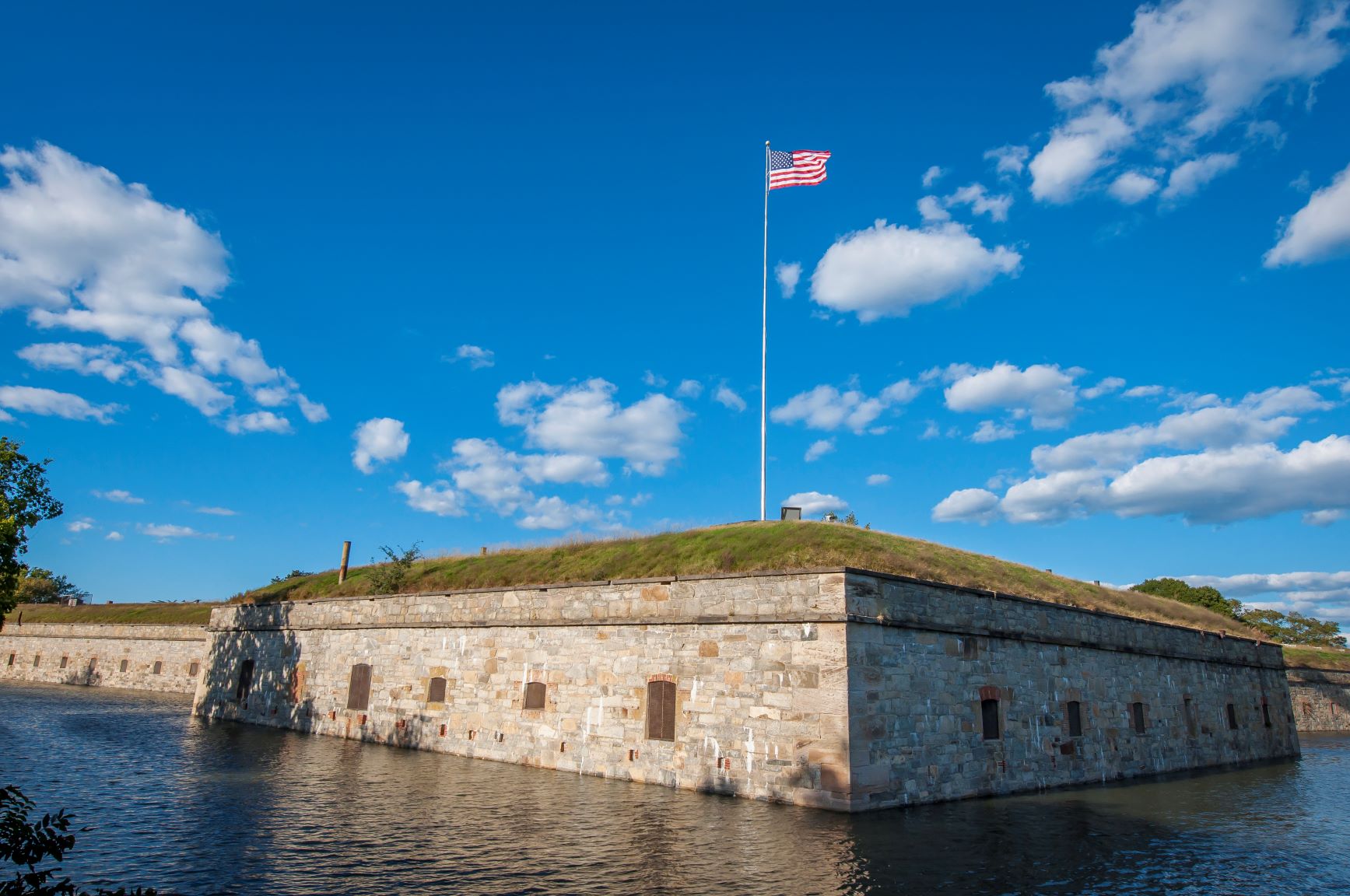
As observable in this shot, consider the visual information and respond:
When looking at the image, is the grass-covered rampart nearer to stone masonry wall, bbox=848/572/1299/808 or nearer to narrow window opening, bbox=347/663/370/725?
narrow window opening, bbox=347/663/370/725

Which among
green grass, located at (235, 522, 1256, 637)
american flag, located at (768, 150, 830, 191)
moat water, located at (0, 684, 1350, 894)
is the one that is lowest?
moat water, located at (0, 684, 1350, 894)

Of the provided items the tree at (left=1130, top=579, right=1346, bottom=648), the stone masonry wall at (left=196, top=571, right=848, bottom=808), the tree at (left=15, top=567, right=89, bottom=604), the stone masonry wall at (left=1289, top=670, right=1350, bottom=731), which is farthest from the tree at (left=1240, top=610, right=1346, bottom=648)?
the tree at (left=15, top=567, right=89, bottom=604)

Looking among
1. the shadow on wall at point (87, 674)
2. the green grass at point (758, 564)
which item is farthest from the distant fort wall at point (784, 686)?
the shadow on wall at point (87, 674)

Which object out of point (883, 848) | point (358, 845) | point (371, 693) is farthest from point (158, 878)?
point (371, 693)

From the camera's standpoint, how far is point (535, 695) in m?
21.5

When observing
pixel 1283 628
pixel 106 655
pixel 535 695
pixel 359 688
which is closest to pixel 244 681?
pixel 359 688

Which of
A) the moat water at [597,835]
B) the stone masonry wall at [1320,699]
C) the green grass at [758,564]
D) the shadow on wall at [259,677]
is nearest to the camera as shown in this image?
the moat water at [597,835]

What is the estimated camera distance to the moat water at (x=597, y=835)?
36.5 feet

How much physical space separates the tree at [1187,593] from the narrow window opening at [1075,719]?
124 feet

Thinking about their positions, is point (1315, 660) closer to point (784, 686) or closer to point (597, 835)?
point (784, 686)

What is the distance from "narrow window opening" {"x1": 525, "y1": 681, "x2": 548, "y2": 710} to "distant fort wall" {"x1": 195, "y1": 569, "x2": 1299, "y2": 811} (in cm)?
4

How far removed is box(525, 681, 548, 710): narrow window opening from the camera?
2136cm

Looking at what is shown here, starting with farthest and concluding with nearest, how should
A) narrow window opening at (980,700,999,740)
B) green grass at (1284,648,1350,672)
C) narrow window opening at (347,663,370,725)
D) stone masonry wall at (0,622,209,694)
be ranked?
stone masonry wall at (0,622,209,694) → green grass at (1284,648,1350,672) → narrow window opening at (347,663,370,725) → narrow window opening at (980,700,999,740)

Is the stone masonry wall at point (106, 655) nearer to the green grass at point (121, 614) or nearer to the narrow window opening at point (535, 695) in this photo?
the green grass at point (121, 614)
